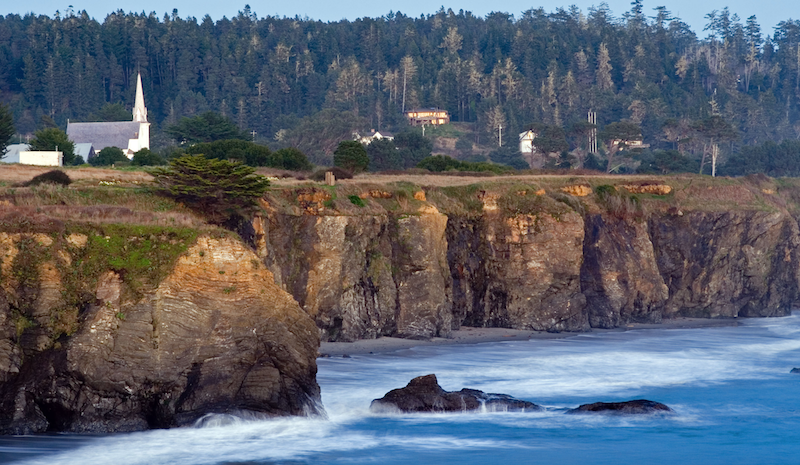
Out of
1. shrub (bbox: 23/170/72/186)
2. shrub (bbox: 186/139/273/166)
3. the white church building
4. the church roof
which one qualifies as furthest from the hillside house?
shrub (bbox: 23/170/72/186)

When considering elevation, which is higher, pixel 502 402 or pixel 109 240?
pixel 109 240

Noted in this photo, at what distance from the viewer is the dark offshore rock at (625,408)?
28.7 metres

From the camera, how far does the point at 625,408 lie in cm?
2875

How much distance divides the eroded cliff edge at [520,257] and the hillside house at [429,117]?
91.0m

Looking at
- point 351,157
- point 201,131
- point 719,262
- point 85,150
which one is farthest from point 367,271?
point 85,150

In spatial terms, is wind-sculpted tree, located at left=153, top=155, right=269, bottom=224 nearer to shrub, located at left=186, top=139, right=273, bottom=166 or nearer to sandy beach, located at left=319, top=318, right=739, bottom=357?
sandy beach, located at left=319, top=318, right=739, bottom=357

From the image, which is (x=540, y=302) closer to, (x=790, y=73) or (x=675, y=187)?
(x=675, y=187)

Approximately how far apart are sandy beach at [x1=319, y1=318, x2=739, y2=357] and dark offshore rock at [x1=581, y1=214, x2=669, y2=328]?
71 centimetres

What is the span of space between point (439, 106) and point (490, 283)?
109241mm

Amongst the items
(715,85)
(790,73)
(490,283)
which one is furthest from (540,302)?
(790,73)

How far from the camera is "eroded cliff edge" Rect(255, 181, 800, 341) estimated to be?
3878cm

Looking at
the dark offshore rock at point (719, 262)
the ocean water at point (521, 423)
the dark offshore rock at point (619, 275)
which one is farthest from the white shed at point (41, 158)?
the dark offshore rock at point (719, 262)

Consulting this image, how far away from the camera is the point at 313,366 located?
27.1 metres

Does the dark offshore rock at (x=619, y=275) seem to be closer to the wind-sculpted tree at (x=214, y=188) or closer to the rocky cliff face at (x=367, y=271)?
the rocky cliff face at (x=367, y=271)
